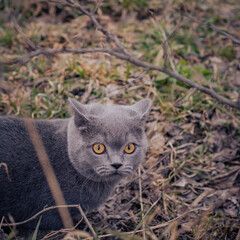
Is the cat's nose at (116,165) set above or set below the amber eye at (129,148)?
below

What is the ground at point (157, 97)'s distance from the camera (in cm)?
264

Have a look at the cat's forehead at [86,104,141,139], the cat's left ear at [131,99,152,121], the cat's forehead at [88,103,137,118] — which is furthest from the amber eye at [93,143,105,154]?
the cat's left ear at [131,99,152,121]

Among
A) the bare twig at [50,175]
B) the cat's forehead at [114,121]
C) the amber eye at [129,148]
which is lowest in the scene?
the bare twig at [50,175]

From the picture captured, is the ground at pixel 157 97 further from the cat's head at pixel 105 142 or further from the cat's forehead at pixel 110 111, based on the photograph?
the cat's head at pixel 105 142

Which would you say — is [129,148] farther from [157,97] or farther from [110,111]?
[157,97]

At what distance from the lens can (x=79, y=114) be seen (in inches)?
89.2

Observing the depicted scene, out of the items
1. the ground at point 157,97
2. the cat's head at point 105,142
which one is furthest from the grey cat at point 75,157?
the ground at point 157,97

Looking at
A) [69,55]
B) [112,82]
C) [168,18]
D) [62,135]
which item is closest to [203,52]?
[168,18]

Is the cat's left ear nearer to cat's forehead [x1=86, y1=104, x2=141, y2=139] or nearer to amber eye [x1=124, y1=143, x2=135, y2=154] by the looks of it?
cat's forehead [x1=86, y1=104, x2=141, y2=139]

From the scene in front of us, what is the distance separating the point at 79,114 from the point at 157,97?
1.62 meters

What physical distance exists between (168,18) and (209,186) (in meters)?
3.20

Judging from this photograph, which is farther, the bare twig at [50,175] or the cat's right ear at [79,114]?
the bare twig at [50,175]

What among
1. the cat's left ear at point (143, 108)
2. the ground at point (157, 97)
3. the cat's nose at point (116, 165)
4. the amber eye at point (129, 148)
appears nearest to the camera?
the cat's nose at point (116, 165)

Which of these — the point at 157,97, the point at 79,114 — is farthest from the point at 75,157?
the point at 157,97
